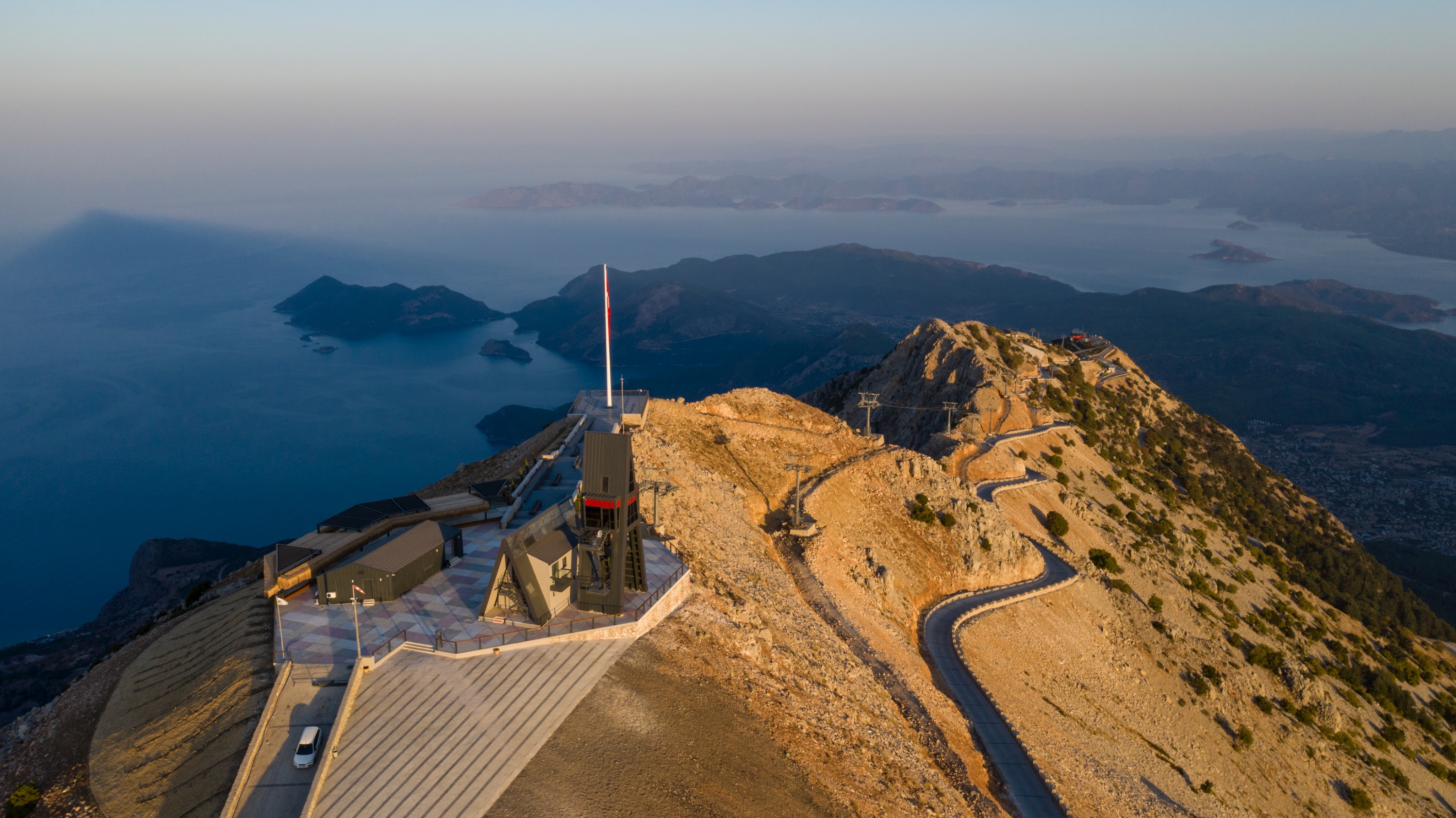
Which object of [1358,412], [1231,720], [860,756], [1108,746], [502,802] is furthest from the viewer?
[1358,412]

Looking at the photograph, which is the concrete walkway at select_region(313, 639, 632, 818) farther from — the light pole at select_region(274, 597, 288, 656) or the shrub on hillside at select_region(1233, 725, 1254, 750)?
the shrub on hillside at select_region(1233, 725, 1254, 750)

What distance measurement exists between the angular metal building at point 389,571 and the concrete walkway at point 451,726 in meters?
3.50

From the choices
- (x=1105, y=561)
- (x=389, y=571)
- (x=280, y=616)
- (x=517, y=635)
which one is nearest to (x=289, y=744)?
(x=517, y=635)

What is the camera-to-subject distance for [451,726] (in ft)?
61.5

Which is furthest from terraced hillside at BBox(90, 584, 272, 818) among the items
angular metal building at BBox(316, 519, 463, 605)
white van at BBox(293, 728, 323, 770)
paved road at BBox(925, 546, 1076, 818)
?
paved road at BBox(925, 546, 1076, 818)

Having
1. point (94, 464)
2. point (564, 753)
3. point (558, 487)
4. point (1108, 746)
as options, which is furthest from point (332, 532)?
point (94, 464)

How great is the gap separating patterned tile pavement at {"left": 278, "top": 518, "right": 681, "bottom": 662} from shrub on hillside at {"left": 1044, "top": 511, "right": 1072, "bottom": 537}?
3504 cm

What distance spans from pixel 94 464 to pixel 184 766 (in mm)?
157351

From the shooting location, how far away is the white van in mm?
17059

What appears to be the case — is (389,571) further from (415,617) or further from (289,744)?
(289,744)

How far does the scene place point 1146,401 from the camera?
3509 inches

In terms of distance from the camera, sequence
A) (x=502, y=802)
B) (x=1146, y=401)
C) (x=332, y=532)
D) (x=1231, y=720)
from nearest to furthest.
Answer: (x=502, y=802) < (x=332, y=532) < (x=1231, y=720) < (x=1146, y=401)

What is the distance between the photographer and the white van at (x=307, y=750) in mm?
17059

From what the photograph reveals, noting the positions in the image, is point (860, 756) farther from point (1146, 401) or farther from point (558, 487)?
point (1146, 401)
